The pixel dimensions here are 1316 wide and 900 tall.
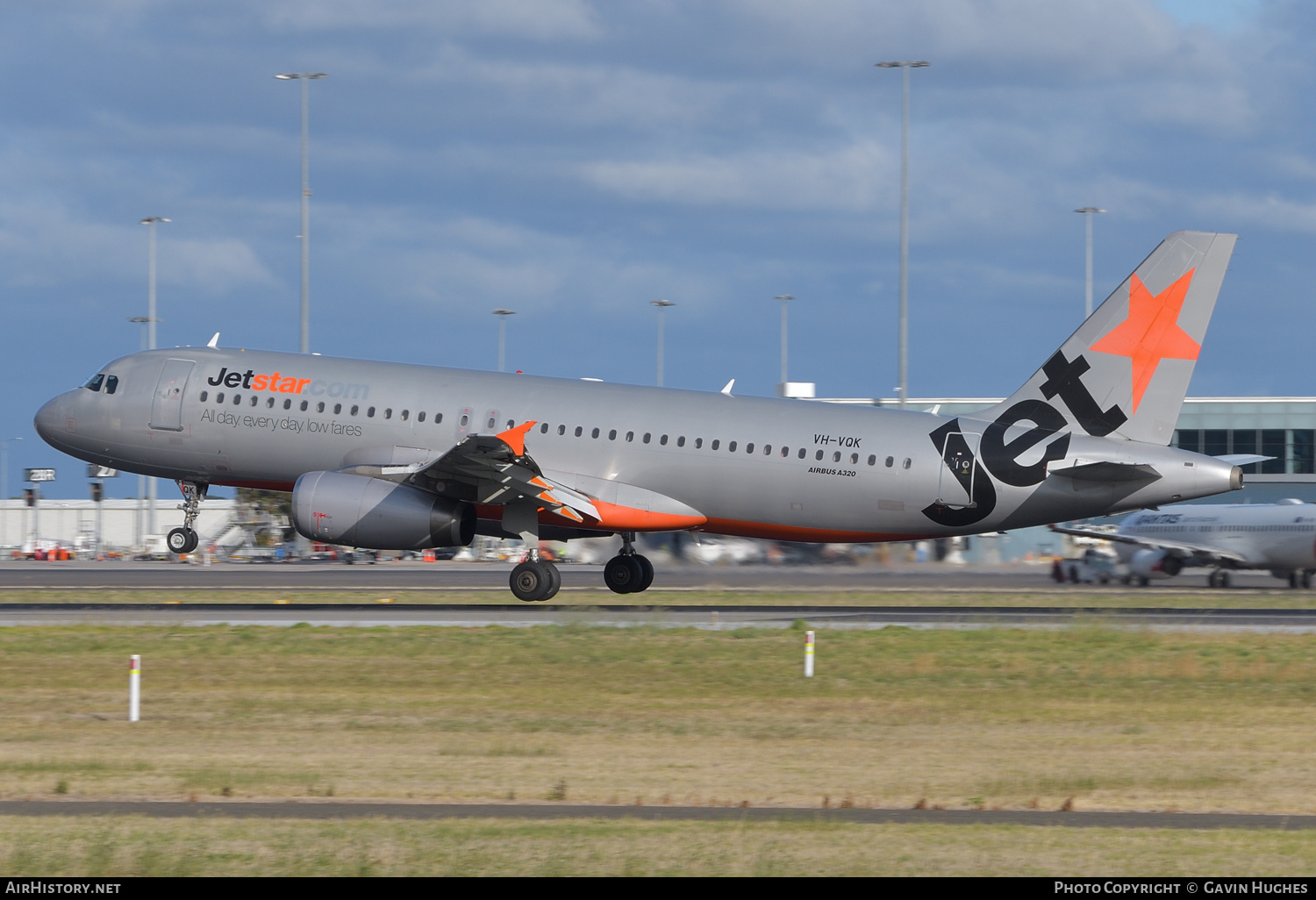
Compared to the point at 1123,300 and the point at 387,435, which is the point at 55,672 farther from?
the point at 1123,300

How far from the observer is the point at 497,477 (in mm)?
33906

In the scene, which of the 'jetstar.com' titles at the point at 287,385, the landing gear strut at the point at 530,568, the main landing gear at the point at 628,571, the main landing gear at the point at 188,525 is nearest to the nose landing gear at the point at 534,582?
the landing gear strut at the point at 530,568

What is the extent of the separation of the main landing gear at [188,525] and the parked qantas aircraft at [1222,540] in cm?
3695

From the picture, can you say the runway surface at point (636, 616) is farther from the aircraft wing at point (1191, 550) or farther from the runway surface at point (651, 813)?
the aircraft wing at point (1191, 550)

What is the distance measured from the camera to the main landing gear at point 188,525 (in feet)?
119

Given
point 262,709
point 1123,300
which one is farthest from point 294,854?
point 1123,300

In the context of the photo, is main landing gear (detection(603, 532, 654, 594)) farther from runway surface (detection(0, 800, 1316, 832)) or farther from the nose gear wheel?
runway surface (detection(0, 800, 1316, 832))

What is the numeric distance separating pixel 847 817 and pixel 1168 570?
5296 cm

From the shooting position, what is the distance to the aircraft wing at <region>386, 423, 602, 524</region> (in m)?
32.9

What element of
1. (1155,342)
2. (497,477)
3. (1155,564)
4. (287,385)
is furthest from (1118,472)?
(1155,564)

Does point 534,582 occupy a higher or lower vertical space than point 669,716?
higher

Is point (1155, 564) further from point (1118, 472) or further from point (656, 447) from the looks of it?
point (656, 447)

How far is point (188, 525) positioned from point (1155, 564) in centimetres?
4074

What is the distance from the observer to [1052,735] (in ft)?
60.2
